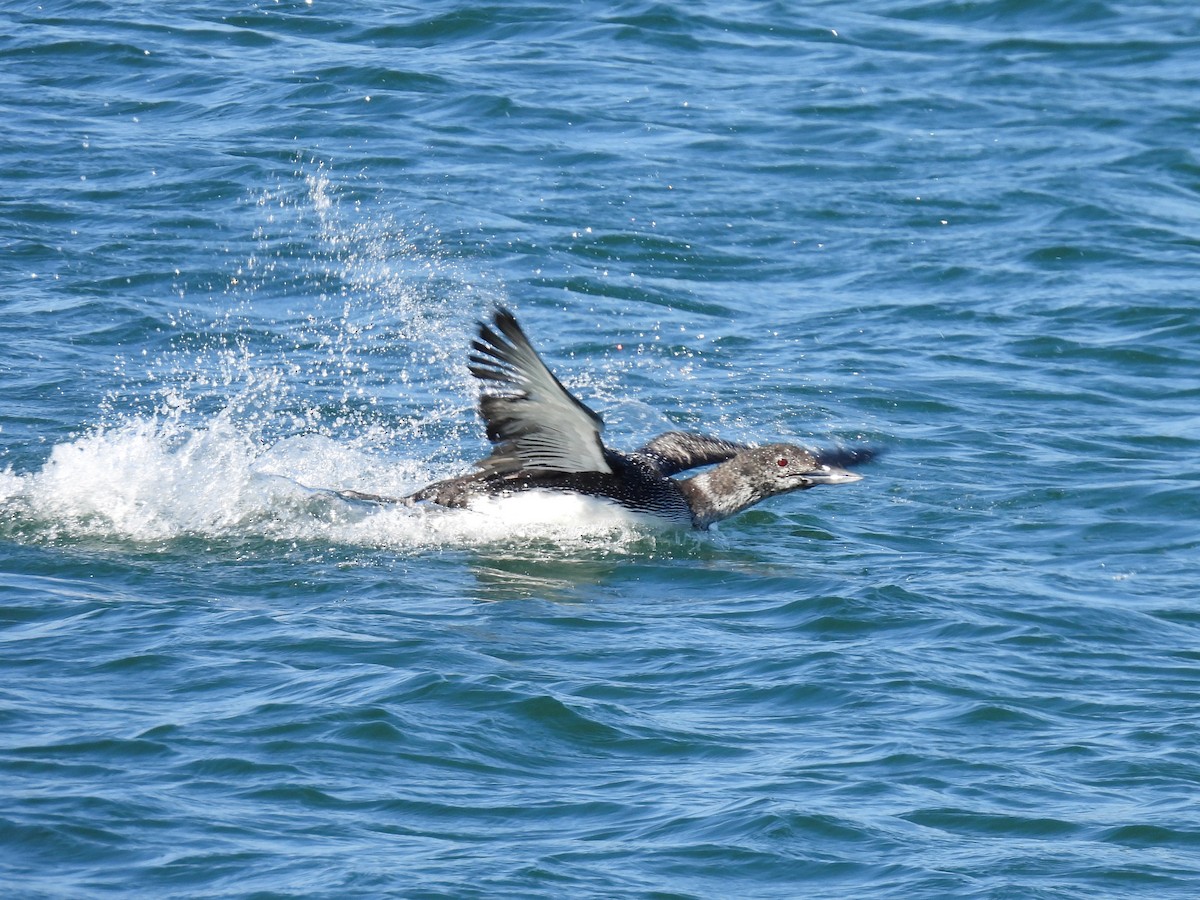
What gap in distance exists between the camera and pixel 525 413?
31.4 ft

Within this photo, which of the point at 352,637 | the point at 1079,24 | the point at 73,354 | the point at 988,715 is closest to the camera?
the point at 988,715

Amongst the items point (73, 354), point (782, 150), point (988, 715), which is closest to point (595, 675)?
point (988, 715)

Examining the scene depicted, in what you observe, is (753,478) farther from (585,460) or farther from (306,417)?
(306,417)

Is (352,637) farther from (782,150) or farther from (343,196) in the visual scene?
(782,150)

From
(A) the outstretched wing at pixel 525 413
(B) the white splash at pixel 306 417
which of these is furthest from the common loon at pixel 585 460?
(B) the white splash at pixel 306 417

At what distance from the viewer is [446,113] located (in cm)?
1734

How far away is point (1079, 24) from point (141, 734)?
16132 millimetres

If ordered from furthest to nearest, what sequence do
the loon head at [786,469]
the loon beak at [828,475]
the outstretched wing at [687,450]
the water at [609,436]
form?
1. the outstretched wing at [687,450]
2. the loon head at [786,469]
3. the loon beak at [828,475]
4. the water at [609,436]

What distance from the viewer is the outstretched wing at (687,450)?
444 inches

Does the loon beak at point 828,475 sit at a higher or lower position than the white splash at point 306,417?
lower

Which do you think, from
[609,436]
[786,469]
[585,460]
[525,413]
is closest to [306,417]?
[609,436]

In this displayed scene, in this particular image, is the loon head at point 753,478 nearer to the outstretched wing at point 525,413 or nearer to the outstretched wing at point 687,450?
the outstretched wing at point 687,450

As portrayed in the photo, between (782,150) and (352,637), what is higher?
(782,150)

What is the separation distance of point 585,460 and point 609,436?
205 cm
